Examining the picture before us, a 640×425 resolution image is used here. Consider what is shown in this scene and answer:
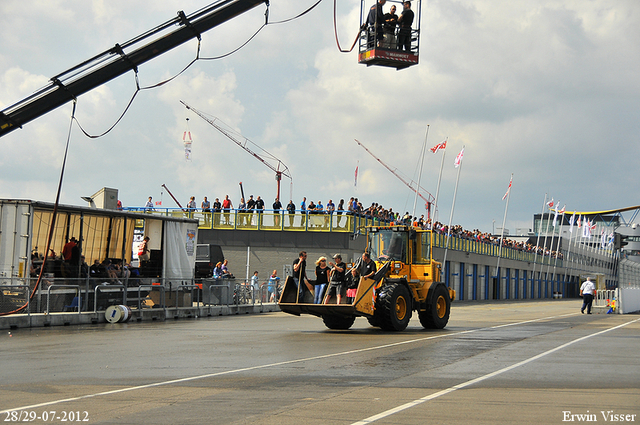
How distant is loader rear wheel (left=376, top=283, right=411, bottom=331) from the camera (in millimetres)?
20141

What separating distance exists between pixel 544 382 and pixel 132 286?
1675cm

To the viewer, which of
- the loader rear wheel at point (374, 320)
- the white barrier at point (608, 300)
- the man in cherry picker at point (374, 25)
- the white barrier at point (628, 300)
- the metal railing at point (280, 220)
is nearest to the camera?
the man in cherry picker at point (374, 25)

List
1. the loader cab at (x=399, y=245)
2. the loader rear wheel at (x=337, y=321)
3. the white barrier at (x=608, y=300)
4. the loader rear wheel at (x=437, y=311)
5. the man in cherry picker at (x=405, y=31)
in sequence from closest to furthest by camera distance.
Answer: the man in cherry picker at (x=405, y=31) → the loader rear wheel at (x=337, y=321) → the loader rear wheel at (x=437, y=311) → the loader cab at (x=399, y=245) → the white barrier at (x=608, y=300)

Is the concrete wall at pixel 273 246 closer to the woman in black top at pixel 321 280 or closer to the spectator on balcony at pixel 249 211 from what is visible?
the spectator on balcony at pixel 249 211

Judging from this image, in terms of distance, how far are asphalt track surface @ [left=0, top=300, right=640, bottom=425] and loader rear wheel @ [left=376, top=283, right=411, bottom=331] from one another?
1.22 meters

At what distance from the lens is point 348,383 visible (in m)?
10.4

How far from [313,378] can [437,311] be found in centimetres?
1183

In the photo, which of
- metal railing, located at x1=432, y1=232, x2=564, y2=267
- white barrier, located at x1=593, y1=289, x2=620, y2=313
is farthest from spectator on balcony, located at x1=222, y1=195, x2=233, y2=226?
white barrier, located at x1=593, y1=289, x2=620, y2=313

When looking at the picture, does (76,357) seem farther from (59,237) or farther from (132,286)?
(59,237)

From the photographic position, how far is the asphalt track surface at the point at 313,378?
318 inches

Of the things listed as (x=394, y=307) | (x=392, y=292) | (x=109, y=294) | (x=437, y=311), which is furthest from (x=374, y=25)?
(x=109, y=294)

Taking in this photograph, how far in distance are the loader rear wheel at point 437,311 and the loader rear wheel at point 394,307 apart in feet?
3.45

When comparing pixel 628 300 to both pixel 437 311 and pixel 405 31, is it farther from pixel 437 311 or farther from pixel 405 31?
pixel 405 31

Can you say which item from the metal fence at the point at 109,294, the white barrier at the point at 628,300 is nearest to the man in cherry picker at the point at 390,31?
the metal fence at the point at 109,294
